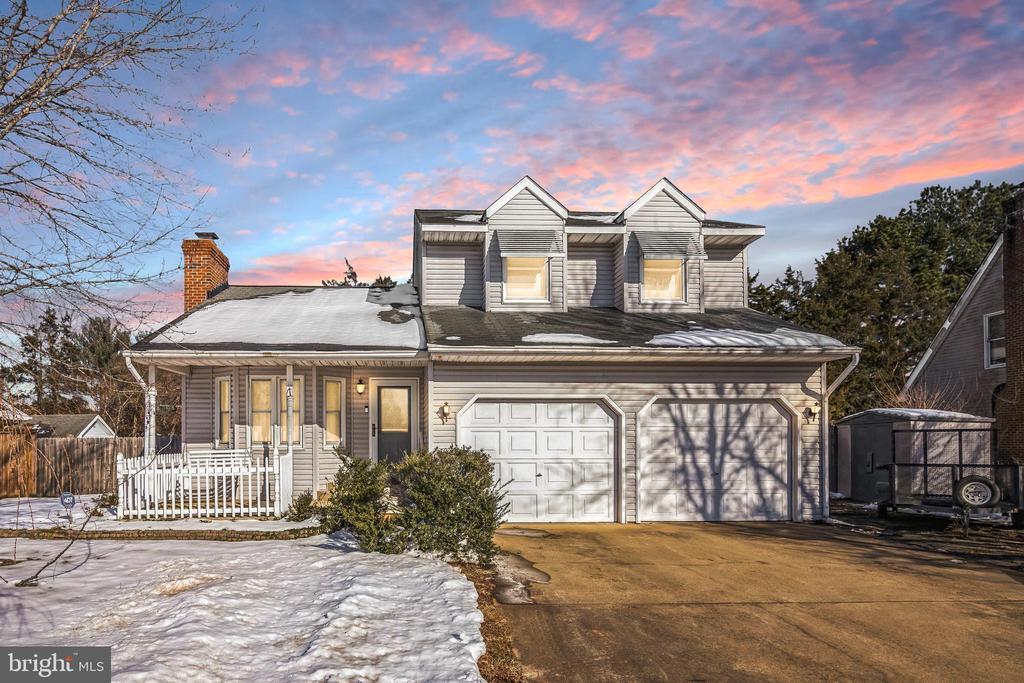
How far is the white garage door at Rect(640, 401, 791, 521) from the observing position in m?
13.1

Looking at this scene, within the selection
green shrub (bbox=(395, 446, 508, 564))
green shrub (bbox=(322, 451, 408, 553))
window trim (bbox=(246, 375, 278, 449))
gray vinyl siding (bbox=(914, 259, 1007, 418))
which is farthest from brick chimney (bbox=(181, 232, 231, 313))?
gray vinyl siding (bbox=(914, 259, 1007, 418))

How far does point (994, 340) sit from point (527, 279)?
49.3 ft

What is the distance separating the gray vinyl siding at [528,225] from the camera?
1502cm

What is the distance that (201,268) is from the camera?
16766 millimetres

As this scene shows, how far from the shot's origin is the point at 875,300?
1335 inches

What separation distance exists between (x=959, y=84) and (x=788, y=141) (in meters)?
3.37

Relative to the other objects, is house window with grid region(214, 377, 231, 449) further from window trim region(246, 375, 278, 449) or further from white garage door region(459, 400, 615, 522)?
white garage door region(459, 400, 615, 522)

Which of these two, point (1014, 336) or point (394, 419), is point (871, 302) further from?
point (394, 419)

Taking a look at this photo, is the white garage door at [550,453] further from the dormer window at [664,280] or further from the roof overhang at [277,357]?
the dormer window at [664,280]

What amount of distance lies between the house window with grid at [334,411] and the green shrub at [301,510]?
7.50ft

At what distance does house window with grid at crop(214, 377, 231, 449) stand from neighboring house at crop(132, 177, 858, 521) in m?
0.04

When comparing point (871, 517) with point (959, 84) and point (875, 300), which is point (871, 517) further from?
point (875, 300)

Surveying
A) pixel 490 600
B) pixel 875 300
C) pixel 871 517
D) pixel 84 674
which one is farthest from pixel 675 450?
pixel 875 300

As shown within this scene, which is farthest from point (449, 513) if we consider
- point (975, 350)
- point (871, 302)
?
point (871, 302)
